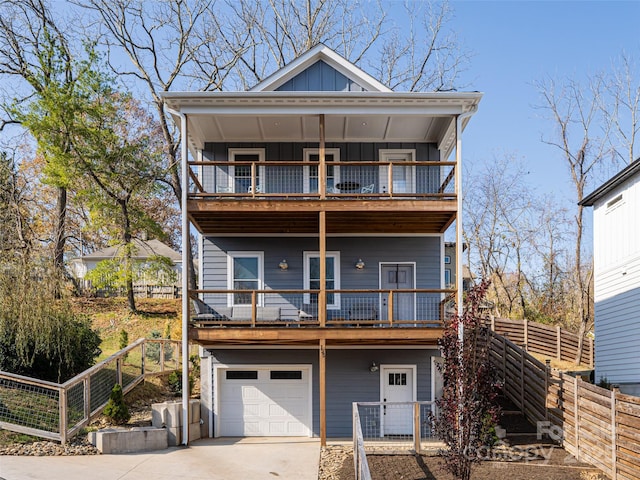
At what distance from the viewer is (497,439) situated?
11.5 metres

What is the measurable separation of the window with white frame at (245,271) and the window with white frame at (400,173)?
13.1 ft

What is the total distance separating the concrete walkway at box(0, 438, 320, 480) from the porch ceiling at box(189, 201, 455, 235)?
5.48m

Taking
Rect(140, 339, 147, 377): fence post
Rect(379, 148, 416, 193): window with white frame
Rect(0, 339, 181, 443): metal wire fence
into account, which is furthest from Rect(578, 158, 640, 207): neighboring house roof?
Rect(0, 339, 181, 443): metal wire fence

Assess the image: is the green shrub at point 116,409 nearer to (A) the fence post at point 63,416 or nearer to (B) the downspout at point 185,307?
(A) the fence post at point 63,416

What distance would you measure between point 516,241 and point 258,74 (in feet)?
57.8

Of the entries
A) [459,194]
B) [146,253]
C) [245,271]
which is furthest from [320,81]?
[146,253]

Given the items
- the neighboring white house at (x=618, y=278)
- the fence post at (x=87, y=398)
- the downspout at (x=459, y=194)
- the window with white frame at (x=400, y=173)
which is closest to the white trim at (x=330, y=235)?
the window with white frame at (x=400, y=173)

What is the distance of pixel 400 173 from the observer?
47.3 ft

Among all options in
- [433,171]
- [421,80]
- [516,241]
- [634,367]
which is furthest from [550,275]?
[433,171]

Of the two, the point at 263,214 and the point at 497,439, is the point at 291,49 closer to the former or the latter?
the point at 263,214

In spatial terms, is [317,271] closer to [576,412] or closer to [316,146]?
[316,146]

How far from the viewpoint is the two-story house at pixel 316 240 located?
40.0ft

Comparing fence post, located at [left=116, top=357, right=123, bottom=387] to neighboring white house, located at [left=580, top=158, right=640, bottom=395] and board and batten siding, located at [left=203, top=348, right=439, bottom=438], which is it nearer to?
board and batten siding, located at [left=203, top=348, right=439, bottom=438]

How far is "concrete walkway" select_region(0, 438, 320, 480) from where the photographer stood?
30.5 feet
